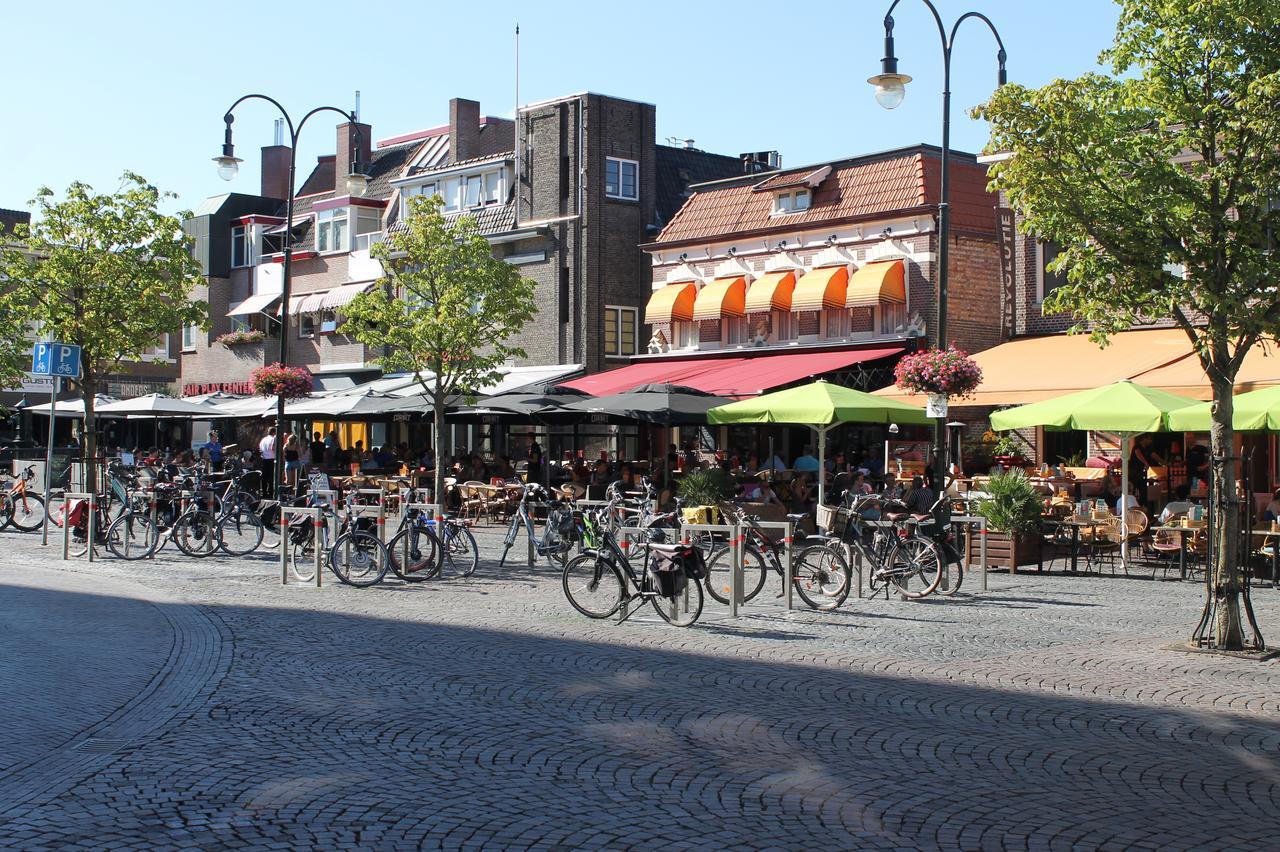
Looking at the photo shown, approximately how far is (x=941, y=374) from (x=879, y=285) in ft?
35.0

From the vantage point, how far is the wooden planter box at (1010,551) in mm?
17297

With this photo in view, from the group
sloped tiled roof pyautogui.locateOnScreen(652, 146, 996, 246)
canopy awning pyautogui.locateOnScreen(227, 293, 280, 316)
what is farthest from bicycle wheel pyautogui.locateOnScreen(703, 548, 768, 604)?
canopy awning pyautogui.locateOnScreen(227, 293, 280, 316)

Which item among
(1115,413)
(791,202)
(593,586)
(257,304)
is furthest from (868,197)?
(257,304)

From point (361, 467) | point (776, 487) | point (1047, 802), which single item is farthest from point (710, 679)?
point (361, 467)

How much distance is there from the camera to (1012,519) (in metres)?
17.2

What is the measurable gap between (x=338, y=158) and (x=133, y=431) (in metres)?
15.4

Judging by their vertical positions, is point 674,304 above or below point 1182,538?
above

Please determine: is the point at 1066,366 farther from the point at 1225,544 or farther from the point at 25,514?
the point at 25,514

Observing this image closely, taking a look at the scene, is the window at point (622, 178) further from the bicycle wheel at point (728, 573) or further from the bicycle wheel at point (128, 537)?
the bicycle wheel at point (728, 573)

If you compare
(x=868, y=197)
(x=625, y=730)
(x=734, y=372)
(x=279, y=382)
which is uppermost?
(x=868, y=197)

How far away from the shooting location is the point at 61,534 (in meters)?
23.0

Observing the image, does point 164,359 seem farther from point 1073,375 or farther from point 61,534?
point 1073,375

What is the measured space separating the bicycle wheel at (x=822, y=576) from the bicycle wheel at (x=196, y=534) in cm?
928

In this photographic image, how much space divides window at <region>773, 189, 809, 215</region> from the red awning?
145 inches
